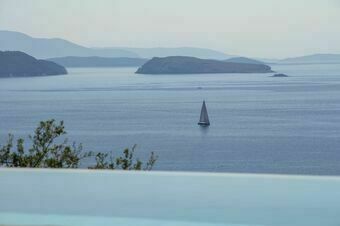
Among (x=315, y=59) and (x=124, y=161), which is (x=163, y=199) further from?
(x=315, y=59)

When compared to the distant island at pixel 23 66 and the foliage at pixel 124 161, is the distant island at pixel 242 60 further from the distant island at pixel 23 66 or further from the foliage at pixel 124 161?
the distant island at pixel 23 66

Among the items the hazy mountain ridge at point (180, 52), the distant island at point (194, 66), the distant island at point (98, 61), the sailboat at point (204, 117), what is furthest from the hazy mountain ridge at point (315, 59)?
the distant island at point (98, 61)

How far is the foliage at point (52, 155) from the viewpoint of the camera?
12.3 feet

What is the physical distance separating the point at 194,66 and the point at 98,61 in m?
0.61

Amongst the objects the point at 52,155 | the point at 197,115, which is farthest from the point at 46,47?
the point at 197,115

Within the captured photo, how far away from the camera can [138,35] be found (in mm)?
4031

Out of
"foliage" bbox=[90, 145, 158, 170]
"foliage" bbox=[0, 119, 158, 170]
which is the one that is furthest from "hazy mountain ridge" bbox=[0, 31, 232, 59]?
"foliage" bbox=[90, 145, 158, 170]

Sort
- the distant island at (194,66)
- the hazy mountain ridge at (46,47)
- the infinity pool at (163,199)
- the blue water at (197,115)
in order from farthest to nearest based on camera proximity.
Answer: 1. the hazy mountain ridge at (46,47)
2. the distant island at (194,66)
3. the blue water at (197,115)
4. the infinity pool at (163,199)

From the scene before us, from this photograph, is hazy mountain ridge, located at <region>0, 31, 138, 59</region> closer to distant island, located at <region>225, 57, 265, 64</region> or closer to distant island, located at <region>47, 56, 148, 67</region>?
distant island, located at <region>47, 56, 148, 67</region>

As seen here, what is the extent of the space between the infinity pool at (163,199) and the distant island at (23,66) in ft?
4.24

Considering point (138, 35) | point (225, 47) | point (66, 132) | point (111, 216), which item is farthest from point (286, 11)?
point (111, 216)

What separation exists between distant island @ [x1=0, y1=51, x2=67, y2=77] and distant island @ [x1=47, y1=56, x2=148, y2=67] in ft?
0.17

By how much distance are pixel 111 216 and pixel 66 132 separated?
1.34m

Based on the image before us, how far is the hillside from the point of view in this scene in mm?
3951
